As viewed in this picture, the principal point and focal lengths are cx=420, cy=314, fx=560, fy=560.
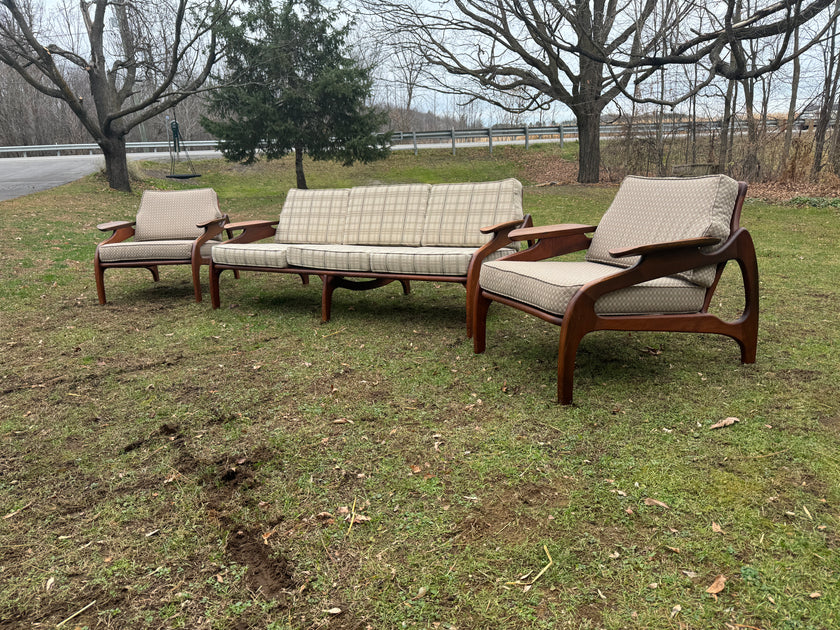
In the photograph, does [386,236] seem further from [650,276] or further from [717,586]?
[717,586]

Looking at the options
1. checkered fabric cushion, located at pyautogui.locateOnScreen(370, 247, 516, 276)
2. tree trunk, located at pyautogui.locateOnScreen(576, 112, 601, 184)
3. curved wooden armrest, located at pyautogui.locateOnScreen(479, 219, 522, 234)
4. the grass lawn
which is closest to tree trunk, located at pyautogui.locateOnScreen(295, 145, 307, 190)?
tree trunk, located at pyautogui.locateOnScreen(576, 112, 601, 184)

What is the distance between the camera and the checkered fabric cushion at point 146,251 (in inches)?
191

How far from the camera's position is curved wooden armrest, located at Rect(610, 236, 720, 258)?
102 inches

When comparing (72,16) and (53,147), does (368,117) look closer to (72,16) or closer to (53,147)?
(72,16)

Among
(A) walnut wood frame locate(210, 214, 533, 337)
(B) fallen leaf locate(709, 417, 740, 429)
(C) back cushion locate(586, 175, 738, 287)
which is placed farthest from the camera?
(A) walnut wood frame locate(210, 214, 533, 337)

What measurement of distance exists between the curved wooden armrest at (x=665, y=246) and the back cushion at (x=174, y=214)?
398 centimetres

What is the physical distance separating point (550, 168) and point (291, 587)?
17335 millimetres

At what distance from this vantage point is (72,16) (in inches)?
525

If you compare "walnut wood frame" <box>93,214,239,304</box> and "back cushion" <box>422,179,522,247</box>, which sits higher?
"back cushion" <box>422,179,522,247</box>

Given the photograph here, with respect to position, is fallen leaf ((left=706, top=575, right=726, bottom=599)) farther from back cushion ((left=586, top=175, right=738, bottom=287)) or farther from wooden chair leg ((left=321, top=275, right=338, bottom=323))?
wooden chair leg ((left=321, top=275, right=338, bottom=323))

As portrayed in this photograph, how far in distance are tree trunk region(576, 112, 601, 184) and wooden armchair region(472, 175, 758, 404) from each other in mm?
11704

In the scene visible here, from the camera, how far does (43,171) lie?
55.0ft

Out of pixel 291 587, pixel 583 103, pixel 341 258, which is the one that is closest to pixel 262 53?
pixel 583 103

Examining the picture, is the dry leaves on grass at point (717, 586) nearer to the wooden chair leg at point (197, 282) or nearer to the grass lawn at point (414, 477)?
the grass lawn at point (414, 477)
